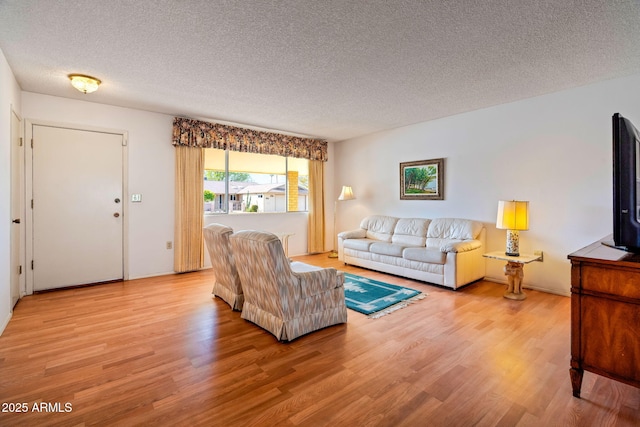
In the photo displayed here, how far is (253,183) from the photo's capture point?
5.88m

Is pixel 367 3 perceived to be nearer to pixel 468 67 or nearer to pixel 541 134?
pixel 468 67

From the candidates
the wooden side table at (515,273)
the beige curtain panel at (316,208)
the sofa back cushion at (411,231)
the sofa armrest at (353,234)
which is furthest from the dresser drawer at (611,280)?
the beige curtain panel at (316,208)

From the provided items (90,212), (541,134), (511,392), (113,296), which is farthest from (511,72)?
(90,212)

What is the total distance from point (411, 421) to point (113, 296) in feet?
12.0

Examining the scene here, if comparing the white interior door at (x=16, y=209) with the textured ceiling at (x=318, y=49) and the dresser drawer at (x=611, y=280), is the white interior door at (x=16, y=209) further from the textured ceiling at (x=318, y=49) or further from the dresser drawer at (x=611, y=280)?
the dresser drawer at (x=611, y=280)

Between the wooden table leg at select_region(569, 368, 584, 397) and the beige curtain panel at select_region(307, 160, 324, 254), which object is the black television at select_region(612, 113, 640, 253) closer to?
the wooden table leg at select_region(569, 368, 584, 397)

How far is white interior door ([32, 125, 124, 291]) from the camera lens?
12.9 ft

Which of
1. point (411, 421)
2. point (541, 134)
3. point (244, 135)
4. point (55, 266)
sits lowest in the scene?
point (411, 421)

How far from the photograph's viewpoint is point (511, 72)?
321cm

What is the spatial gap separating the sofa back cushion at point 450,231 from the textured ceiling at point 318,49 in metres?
1.69

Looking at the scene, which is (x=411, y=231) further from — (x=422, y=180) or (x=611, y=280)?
(x=611, y=280)

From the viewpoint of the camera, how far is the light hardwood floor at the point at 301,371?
5.52ft

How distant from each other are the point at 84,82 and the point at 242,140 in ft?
8.07

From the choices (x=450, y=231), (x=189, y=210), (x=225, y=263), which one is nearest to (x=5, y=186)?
(x=225, y=263)
